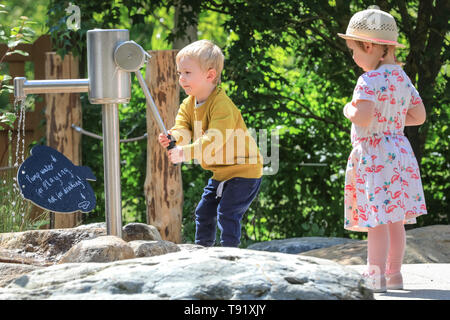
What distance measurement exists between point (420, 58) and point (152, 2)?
2273 millimetres

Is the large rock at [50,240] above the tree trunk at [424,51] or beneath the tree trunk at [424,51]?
beneath

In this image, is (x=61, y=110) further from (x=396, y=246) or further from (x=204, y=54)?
(x=396, y=246)

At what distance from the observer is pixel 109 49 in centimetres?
264

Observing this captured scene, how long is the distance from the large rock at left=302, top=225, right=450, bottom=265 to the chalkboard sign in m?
2.20

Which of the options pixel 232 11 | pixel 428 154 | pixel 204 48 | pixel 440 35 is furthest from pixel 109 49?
pixel 428 154

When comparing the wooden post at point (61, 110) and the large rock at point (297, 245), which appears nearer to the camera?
the large rock at point (297, 245)

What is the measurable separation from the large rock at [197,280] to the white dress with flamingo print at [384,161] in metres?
0.97

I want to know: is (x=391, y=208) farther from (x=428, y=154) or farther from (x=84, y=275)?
(x=428, y=154)

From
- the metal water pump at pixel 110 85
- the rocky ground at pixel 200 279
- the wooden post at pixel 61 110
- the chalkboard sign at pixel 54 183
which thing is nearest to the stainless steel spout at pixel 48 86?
the metal water pump at pixel 110 85

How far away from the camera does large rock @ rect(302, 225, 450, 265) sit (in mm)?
4613

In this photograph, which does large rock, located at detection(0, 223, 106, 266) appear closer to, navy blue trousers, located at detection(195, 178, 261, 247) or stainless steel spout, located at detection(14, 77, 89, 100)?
navy blue trousers, located at detection(195, 178, 261, 247)

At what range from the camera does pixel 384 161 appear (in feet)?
9.77

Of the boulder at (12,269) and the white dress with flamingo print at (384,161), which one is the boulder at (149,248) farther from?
the white dress with flamingo print at (384,161)

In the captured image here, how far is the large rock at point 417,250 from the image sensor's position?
4613mm
